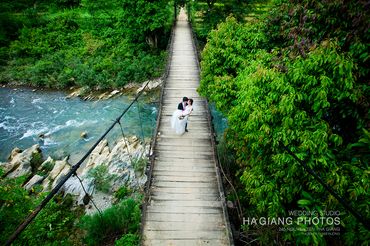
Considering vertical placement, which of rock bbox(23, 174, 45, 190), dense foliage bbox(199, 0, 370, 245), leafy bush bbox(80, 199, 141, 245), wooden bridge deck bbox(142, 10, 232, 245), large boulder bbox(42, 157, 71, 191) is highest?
dense foliage bbox(199, 0, 370, 245)

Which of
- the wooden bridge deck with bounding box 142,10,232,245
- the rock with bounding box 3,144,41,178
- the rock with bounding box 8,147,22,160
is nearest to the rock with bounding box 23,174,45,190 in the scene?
the rock with bounding box 3,144,41,178

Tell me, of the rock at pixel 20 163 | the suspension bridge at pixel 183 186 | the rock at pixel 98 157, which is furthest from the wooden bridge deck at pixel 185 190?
the rock at pixel 20 163

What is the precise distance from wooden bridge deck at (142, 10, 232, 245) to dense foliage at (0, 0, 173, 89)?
879 centimetres

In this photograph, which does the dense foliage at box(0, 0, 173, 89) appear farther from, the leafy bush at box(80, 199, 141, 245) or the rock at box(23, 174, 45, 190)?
the leafy bush at box(80, 199, 141, 245)

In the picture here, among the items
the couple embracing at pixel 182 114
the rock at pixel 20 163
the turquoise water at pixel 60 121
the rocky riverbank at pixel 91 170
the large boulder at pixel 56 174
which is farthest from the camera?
the turquoise water at pixel 60 121

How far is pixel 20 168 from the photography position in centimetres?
957

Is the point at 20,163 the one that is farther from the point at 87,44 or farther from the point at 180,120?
the point at 87,44

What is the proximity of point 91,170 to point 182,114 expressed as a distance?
15.2ft

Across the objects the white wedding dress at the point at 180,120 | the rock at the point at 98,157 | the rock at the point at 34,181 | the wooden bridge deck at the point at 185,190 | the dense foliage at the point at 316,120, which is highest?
the dense foliage at the point at 316,120

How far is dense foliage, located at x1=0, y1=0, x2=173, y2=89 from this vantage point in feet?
51.3

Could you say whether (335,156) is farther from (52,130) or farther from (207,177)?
(52,130)

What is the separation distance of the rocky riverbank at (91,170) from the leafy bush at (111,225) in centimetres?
168

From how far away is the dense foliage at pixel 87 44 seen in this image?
15641 millimetres

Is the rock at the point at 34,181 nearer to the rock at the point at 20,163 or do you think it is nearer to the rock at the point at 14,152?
the rock at the point at 20,163
